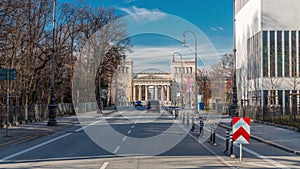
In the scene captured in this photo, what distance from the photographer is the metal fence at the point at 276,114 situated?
2806 cm

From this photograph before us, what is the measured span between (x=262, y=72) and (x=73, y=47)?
2748 cm

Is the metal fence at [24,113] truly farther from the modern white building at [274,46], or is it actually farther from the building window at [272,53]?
the building window at [272,53]

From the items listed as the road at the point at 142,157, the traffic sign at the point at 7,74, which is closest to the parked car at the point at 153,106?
the traffic sign at the point at 7,74

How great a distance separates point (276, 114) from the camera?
108 feet

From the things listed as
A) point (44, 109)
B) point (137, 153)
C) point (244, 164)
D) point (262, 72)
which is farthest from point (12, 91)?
point (262, 72)

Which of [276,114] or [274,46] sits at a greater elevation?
[274,46]

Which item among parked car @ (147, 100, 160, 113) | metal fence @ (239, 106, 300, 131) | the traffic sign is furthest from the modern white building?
the traffic sign

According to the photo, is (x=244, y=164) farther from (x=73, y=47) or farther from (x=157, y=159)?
(x=73, y=47)

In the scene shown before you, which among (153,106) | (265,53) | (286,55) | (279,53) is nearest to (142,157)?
(153,106)

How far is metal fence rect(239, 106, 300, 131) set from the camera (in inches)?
1105

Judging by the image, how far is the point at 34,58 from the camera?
43.7 m

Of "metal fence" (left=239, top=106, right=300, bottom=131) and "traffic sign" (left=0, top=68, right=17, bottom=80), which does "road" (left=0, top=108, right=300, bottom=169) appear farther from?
"metal fence" (left=239, top=106, right=300, bottom=131)

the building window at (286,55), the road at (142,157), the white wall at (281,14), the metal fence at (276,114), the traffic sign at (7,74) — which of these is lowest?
the road at (142,157)

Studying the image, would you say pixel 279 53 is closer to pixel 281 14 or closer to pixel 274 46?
pixel 274 46
